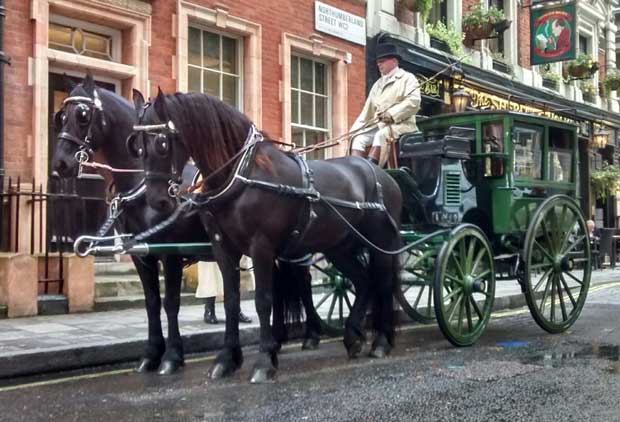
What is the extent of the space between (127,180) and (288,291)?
5.82ft

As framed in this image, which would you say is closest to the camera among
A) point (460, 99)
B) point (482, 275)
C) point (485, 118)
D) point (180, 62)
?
point (482, 275)

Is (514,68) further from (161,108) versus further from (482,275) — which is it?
(161,108)

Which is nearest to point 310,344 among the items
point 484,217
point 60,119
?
point 484,217

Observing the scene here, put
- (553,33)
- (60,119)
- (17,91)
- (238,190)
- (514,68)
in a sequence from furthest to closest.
Answer: 1. (514,68)
2. (553,33)
3. (17,91)
4. (60,119)
5. (238,190)

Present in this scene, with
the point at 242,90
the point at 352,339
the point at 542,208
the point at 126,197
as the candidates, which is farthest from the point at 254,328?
the point at 242,90

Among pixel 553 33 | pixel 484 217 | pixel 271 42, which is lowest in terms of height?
pixel 484 217

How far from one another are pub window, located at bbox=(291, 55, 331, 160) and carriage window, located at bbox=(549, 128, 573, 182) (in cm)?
615

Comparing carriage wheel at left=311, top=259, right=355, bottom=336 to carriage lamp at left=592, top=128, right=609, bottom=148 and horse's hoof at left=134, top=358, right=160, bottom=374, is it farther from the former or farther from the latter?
carriage lamp at left=592, top=128, right=609, bottom=148

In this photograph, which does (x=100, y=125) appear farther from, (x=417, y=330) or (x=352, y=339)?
(x=417, y=330)

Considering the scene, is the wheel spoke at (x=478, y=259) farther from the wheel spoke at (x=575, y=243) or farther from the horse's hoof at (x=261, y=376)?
the horse's hoof at (x=261, y=376)

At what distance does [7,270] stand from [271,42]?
672 centimetres

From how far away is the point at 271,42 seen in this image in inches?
521

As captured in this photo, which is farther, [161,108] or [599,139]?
[599,139]

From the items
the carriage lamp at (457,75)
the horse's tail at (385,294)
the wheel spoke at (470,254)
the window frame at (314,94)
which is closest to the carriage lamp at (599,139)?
the carriage lamp at (457,75)
